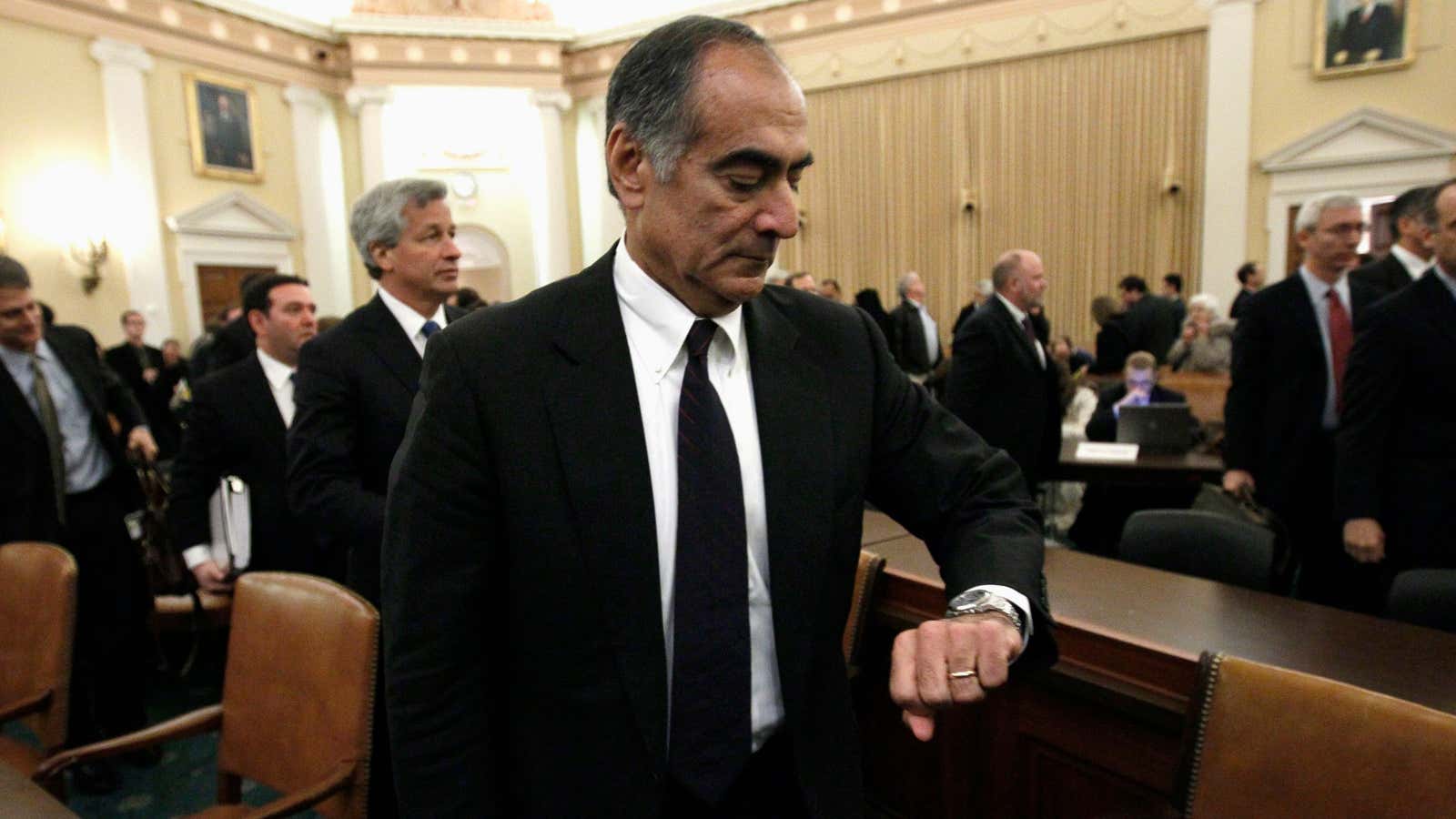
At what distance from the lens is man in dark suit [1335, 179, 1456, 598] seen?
261 centimetres

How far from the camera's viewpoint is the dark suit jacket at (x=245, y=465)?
2.77m

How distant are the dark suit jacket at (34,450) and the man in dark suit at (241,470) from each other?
1.97 feet

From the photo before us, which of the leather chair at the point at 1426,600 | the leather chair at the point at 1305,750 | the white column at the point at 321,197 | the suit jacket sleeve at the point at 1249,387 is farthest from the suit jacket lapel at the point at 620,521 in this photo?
the white column at the point at 321,197

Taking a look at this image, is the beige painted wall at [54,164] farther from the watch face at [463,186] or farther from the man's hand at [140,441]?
the man's hand at [140,441]

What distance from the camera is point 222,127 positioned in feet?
42.6

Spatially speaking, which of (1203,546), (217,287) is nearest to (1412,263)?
(1203,546)

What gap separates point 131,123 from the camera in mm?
11750

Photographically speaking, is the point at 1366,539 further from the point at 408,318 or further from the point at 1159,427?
the point at 408,318

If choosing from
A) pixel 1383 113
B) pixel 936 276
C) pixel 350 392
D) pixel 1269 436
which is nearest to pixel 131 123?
pixel 936 276

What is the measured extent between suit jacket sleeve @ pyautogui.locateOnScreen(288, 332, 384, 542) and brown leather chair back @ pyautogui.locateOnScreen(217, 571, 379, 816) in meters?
0.16

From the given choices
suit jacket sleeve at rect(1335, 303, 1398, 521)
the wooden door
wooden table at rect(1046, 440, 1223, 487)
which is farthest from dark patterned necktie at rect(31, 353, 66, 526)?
the wooden door

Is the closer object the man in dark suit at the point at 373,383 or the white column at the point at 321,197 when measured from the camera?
the man in dark suit at the point at 373,383

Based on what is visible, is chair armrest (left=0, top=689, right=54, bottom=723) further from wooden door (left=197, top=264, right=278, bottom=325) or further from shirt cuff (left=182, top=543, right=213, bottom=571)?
wooden door (left=197, top=264, right=278, bottom=325)

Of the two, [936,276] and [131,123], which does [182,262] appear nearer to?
[131,123]
